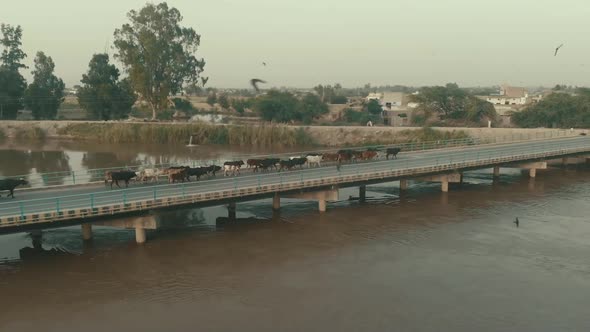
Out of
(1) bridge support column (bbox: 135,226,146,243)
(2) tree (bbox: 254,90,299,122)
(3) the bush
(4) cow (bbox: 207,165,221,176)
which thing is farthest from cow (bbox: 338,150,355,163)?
(3) the bush

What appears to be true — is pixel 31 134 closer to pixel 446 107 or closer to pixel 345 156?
pixel 345 156

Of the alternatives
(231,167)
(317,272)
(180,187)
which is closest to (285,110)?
(231,167)

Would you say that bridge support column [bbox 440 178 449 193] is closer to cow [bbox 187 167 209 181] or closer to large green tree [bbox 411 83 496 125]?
cow [bbox 187 167 209 181]

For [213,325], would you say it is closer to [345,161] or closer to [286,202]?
[286,202]

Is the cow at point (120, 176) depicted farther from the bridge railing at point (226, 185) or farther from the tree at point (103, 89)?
the tree at point (103, 89)

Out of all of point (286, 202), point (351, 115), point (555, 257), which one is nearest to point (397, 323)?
point (555, 257)

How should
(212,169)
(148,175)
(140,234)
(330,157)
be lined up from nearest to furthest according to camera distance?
1. (140,234)
2. (148,175)
3. (212,169)
4. (330,157)
